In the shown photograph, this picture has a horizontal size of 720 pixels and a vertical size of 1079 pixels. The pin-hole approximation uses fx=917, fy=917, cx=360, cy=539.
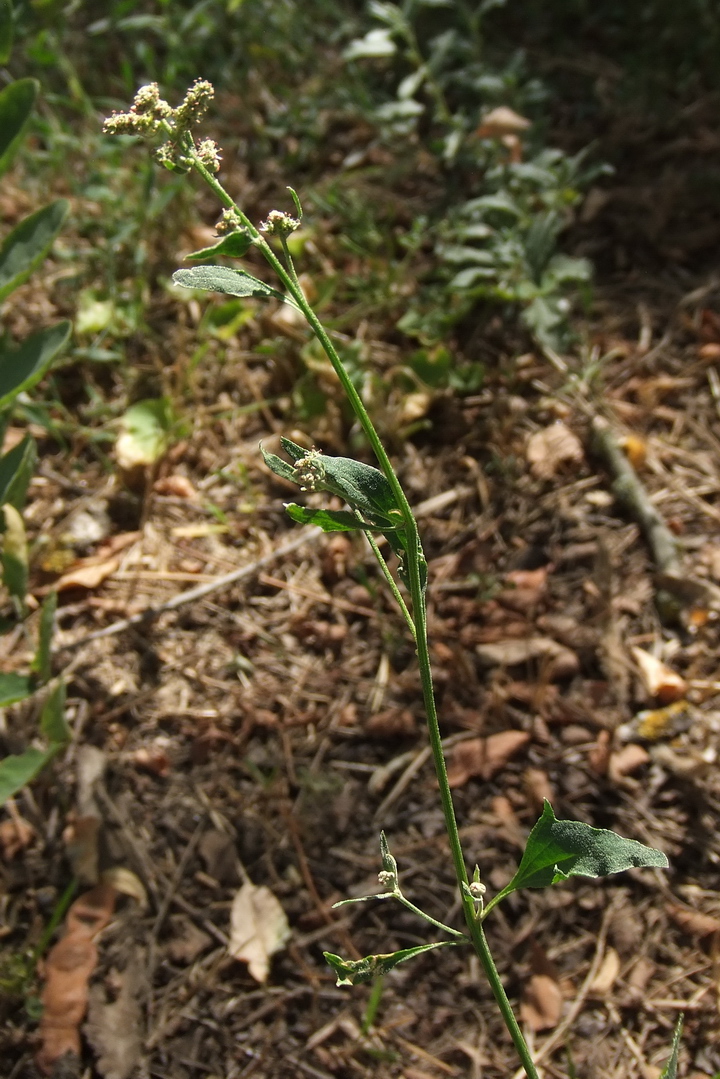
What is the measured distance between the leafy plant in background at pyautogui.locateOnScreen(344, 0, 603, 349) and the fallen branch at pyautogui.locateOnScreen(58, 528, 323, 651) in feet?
2.12

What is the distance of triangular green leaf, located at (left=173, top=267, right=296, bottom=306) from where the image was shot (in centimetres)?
93

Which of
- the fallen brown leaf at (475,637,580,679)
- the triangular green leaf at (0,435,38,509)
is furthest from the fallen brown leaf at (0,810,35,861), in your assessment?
the fallen brown leaf at (475,637,580,679)

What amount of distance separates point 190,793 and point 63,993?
42cm

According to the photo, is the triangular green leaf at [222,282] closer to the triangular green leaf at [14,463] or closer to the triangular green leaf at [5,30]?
the triangular green leaf at [14,463]

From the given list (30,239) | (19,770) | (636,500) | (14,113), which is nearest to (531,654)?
(636,500)

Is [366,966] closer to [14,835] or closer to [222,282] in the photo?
[222,282]

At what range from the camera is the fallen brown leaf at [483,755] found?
180 centimetres

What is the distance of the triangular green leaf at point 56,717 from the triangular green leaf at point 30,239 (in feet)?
2.59

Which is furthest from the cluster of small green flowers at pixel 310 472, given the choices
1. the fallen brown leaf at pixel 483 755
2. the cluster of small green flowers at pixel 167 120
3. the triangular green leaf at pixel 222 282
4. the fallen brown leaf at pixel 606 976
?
the fallen brown leaf at pixel 606 976

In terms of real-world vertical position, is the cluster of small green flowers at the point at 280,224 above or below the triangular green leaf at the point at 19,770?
above

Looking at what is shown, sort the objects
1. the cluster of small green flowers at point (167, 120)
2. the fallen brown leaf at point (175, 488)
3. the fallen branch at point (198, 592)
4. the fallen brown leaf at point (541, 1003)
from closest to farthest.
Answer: the cluster of small green flowers at point (167, 120) → the fallen brown leaf at point (541, 1003) → the fallen branch at point (198, 592) → the fallen brown leaf at point (175, 488)

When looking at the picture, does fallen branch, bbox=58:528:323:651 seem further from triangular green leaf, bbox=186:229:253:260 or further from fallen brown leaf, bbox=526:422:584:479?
triangular green leaf, bbox=186:229:253:260

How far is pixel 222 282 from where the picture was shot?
94cm

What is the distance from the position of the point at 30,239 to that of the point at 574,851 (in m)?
1.48
